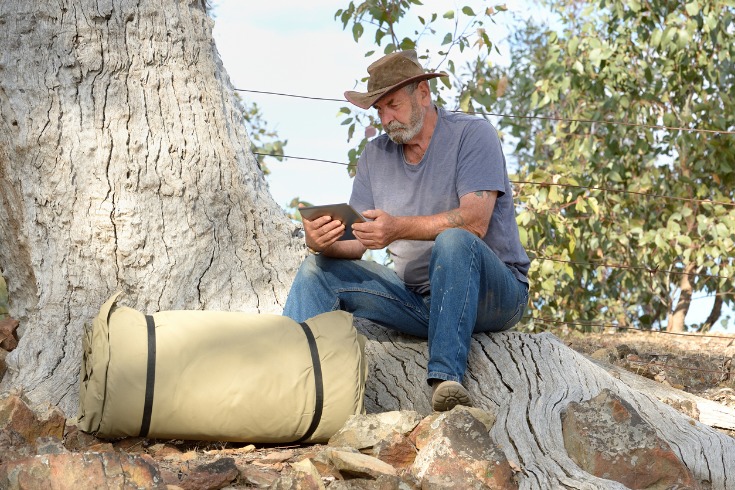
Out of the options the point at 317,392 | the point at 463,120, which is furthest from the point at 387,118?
the point at 317,392

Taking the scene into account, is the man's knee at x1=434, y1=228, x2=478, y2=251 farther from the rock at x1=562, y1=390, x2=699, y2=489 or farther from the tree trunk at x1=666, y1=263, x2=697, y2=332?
the tree trunk at x1=666, y1=263, x2=697, y2=332

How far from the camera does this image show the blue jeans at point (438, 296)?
337 centimetres

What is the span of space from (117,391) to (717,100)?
Answer: 19.8 ft

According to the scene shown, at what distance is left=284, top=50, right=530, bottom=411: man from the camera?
340cm

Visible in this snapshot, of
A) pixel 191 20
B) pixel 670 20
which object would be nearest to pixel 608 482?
pixel 191 20

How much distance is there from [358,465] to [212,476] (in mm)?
415

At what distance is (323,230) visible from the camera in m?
3.63

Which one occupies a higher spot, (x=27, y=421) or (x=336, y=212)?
(x=336, y=212)

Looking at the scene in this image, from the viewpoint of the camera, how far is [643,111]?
7719 mm

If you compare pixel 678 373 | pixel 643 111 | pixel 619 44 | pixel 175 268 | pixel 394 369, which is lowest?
pixel 678 373

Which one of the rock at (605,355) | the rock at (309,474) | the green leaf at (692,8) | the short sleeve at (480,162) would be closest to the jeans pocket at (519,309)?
the short sleeve at (480,162)

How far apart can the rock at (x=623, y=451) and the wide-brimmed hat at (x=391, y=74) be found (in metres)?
1.46

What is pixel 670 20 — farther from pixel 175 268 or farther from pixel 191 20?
pixel 175 268

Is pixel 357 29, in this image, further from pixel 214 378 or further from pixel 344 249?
pixel 214 378
